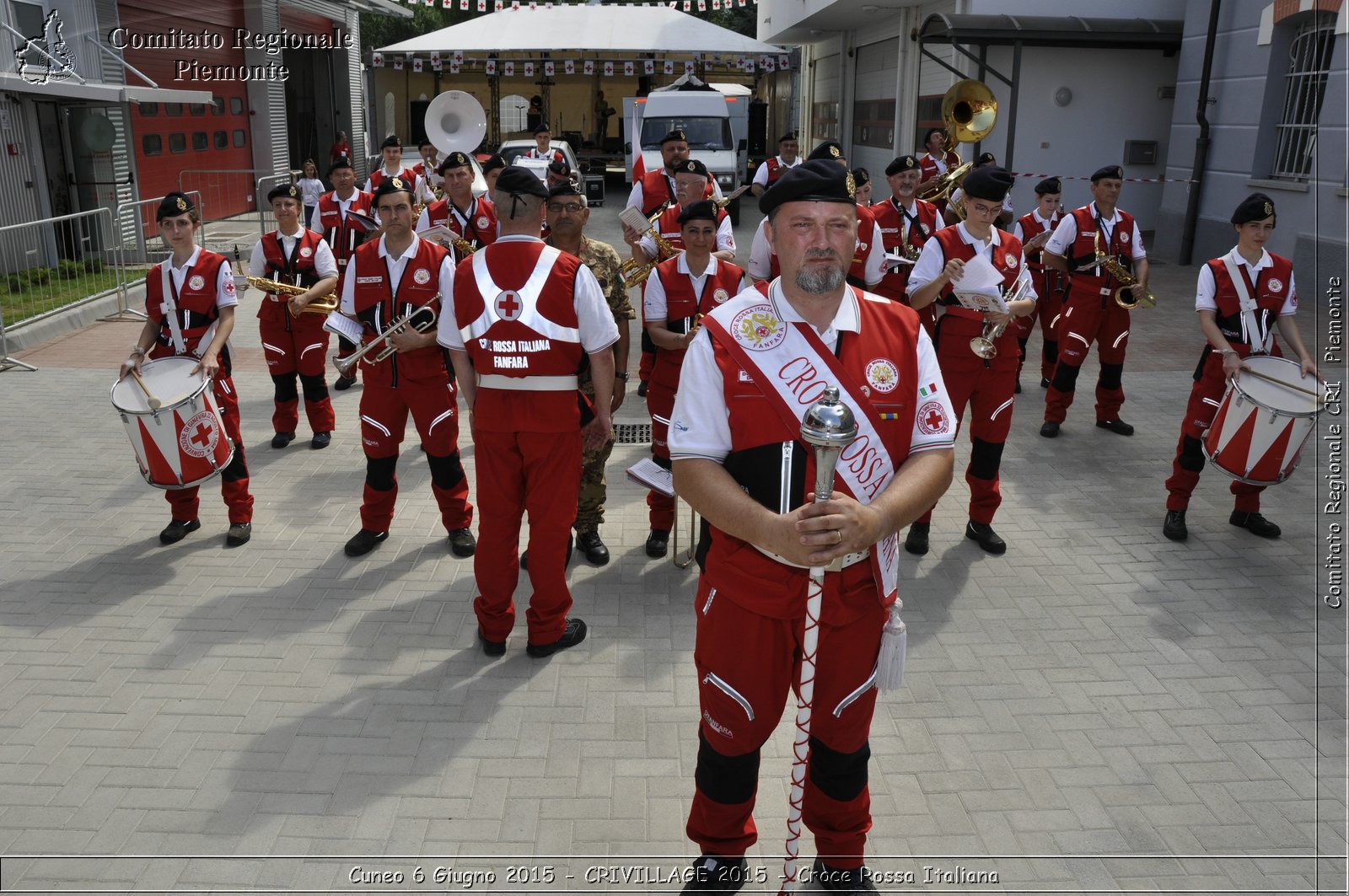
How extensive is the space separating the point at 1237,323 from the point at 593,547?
4.50 meters

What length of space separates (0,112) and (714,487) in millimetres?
15310

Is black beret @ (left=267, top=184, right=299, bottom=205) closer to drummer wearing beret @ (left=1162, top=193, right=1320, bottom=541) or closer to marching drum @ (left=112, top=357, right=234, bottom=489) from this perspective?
marching drum @ (left=112, top=357, right=234, bottom=489)

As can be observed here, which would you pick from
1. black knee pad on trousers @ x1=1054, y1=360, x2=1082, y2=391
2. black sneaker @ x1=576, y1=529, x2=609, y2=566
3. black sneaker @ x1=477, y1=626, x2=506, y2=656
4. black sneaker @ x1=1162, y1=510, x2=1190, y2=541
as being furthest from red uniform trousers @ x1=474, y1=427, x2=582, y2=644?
black knee pad on trousers @ x1=1054, y1=360, x2=1082, y2=391

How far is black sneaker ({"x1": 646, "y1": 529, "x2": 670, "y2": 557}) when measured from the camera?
6332mm

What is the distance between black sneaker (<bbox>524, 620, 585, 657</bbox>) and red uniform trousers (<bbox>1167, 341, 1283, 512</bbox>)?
4.19 m

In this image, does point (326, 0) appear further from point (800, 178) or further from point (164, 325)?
point (800, 178)

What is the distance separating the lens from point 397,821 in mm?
3844

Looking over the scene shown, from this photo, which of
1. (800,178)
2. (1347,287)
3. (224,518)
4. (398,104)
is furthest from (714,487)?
(398,104)

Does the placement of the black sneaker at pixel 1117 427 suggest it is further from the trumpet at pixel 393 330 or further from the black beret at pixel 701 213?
the trumpet at pixel 393 330

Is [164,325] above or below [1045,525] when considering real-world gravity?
above

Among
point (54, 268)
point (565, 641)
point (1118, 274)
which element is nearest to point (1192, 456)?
point (1118, 274)

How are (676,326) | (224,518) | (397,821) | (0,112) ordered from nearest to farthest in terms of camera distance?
1. (397,821)
2. (676,326)
3. (224,518)
4. (0,112)

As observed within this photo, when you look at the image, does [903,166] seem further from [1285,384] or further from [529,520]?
[529,520]

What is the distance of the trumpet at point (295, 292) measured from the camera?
775 centimetres
